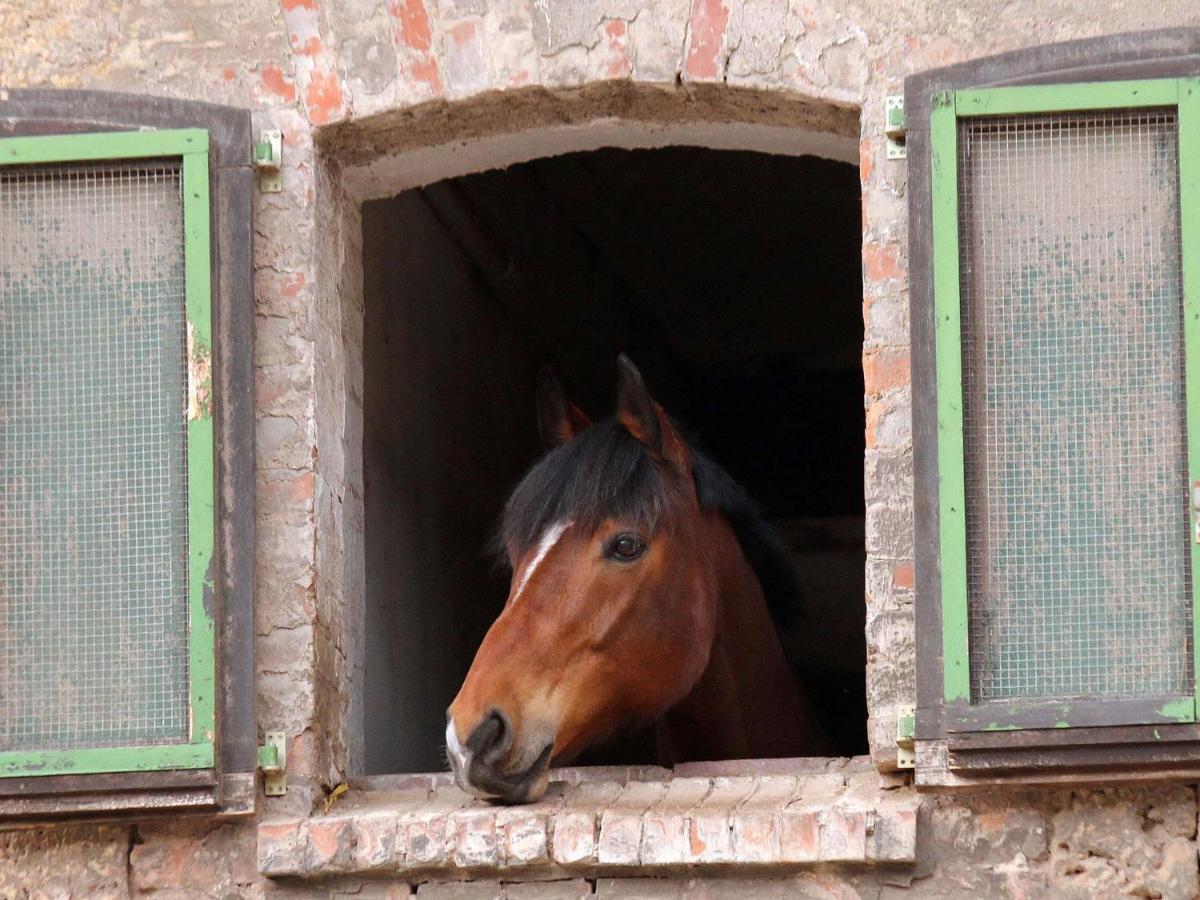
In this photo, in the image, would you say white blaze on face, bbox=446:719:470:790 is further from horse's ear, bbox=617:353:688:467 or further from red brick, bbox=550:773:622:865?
horse's ear, bbox=617:353:688:467

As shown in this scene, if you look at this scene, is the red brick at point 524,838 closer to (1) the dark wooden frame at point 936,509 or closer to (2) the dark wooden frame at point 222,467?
(2) the dark wooden frame at point 222,467

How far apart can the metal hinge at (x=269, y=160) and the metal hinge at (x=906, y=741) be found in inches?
73.8

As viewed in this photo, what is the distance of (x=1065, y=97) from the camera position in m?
4.45

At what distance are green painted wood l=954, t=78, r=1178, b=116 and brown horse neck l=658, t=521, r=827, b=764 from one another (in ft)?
5.16

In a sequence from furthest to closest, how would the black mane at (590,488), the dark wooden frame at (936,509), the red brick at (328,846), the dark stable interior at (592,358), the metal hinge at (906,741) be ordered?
the dark stable interior at (592,358)
the black mane at (590,488)
the red brick at (328,846)
the metal hinge at (906,741)
the dark wooden frame at (936,509)

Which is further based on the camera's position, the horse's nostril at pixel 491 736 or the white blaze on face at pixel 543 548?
the white blaze on face at pixel 543 548

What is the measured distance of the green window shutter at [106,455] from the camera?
449 centimetres

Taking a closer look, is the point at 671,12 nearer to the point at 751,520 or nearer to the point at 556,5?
the point at 556,5

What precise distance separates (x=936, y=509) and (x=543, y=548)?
1.02 m

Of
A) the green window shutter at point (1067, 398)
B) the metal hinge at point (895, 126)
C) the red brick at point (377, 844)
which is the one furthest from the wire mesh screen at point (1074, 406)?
the red brick at point (377, 844)

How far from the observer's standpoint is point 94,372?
15.3ft

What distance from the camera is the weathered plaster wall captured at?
4449mm

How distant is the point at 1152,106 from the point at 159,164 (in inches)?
86.4

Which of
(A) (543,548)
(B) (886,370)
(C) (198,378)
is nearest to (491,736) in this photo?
(A) (543,548)
